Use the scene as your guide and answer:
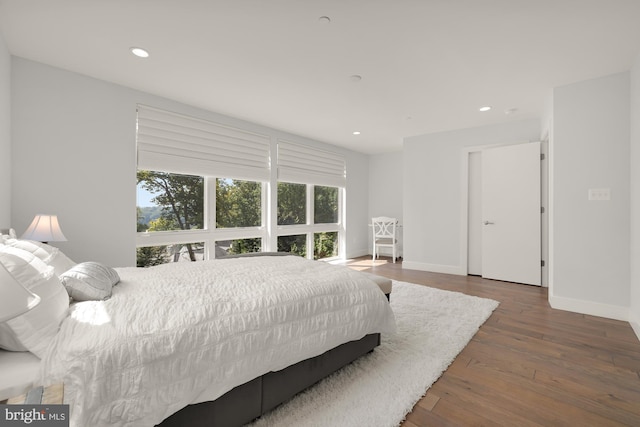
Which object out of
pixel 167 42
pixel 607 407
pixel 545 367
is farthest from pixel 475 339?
pixel 167 42

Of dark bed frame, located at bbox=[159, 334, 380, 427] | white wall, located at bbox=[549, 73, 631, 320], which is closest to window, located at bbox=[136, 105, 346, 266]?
Result: dark bed frame, located at bbox=[159, 334, 380, 427]

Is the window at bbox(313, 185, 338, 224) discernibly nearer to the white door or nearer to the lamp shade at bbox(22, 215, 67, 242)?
the white door

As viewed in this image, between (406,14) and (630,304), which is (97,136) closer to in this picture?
(406,14)

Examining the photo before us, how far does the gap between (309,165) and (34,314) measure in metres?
4.70

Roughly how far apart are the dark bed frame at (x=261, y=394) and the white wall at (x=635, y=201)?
280 cm

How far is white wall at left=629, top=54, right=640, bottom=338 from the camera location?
257 centimetres

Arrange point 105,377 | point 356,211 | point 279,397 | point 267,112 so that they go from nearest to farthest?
point 105,377 → point 279,397 → point 267,112 → point 356,211

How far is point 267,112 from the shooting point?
157 inches

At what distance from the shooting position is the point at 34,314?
1.05m

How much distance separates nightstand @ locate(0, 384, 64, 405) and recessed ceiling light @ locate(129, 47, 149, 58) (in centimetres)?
262

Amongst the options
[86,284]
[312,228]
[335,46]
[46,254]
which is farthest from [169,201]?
[335,46]

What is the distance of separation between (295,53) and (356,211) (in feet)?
14.7

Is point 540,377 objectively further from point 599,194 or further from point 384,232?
point 384,232

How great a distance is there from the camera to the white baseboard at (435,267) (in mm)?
4840
